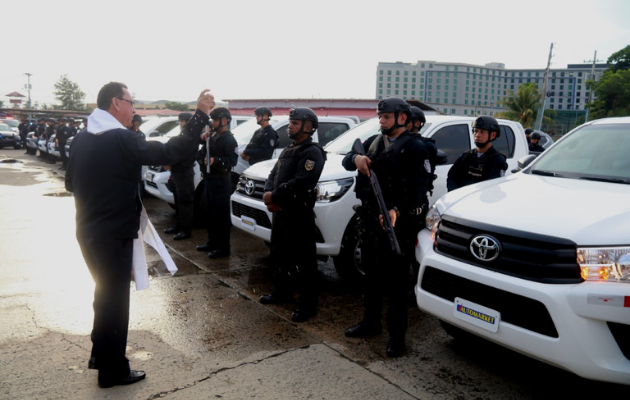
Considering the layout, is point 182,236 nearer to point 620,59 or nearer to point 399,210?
point 399,210

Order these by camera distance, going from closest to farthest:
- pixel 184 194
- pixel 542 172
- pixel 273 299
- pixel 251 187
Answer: pixel 542 172 < pixel 273 299 < pixel 251 187 < pixel 184 194

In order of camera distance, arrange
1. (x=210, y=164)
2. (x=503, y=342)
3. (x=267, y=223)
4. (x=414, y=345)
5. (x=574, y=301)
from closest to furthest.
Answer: (x=574, y=301) → (x=503, y=342) → (x=414, y=345) → (x=267, y=223) → (x=210, y=164)

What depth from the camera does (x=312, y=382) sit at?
353cm

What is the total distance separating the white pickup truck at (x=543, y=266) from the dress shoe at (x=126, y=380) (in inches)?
79.2

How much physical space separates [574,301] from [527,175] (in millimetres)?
1682

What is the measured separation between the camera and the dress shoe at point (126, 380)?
3.43 metres

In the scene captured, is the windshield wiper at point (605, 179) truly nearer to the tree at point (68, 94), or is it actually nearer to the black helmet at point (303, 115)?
the black helmet at point (303, 115)

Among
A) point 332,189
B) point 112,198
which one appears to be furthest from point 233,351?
point 332,189

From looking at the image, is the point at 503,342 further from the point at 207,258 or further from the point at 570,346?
the point at 207,258

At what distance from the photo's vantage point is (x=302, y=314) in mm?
4660

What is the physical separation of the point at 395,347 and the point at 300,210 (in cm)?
149

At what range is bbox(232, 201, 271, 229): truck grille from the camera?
583 cm

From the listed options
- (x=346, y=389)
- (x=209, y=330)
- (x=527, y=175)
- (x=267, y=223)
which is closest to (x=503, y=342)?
(x=346, y=389)

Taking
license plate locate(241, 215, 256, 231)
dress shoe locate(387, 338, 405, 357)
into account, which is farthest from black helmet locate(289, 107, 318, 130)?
dress shoe locate(387, 338, 405, 357)
